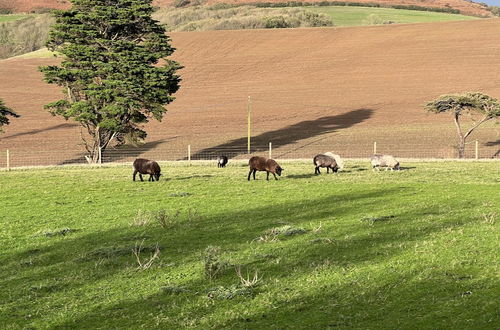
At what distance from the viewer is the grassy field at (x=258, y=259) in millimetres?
10336

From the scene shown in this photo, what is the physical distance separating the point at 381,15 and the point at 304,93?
85528mm

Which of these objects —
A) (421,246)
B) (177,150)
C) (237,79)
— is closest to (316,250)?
(421,246)

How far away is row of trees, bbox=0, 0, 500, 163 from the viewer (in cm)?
4988

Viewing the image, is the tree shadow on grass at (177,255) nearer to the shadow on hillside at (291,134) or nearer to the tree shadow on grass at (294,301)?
the tree shadow on grass at (294,301)

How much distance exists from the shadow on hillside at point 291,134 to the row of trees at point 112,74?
863 centimetres

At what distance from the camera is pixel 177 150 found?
59.9 meters

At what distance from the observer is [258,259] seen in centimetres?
1402

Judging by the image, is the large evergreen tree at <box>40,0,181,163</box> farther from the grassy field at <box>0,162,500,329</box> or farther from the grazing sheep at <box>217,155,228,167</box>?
A: the grassy field at <box>0,162,500,329</box>

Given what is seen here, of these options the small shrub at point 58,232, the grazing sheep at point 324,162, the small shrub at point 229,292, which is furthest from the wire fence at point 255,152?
the small shrub at point 229,292

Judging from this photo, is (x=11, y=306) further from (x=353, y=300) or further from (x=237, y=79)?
(x=237, y=79)

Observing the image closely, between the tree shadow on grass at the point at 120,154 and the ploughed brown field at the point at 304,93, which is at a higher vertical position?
the ploughed brown field at the point at 304,93

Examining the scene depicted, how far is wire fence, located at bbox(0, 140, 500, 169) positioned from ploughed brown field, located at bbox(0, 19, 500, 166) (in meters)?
0.16

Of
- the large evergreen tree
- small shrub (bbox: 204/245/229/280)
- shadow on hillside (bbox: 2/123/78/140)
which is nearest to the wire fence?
the large evergreen tree

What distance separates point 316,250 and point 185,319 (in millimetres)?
5174
